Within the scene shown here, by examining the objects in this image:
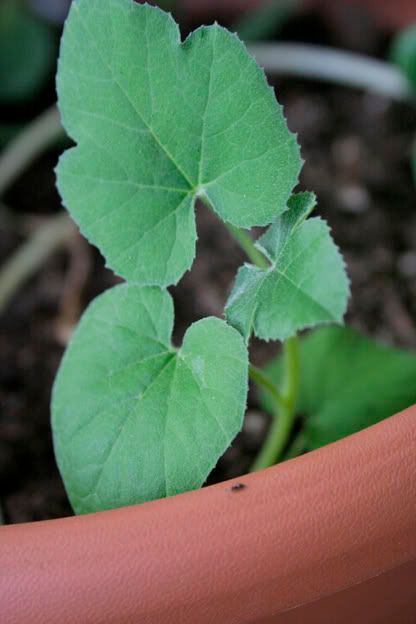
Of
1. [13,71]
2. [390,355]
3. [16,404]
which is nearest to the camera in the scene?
[390,355]

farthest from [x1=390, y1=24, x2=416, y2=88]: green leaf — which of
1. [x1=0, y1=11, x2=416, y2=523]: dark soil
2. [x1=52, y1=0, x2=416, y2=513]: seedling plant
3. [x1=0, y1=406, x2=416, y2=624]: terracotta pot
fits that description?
[x1=0, y1=406, x2=416, y2=624]: terracotta pot

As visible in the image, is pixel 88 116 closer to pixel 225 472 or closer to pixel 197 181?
pixel 197 181

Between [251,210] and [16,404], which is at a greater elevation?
[251,210]

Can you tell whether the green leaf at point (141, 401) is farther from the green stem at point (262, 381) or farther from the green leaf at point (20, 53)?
the green leaf at point (20, 53)

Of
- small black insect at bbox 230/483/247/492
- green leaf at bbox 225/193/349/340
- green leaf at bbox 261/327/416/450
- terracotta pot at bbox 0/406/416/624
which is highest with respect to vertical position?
green leaf at bbox 225/193/349/340

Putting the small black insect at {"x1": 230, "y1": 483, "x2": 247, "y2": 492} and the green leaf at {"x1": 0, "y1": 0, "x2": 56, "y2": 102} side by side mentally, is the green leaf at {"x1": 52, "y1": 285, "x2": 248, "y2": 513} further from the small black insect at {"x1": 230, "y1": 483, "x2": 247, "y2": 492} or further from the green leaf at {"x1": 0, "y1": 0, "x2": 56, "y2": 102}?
the green leaf at {"x1": 0, "y1": 0, "x2": 56, "y2": 102}

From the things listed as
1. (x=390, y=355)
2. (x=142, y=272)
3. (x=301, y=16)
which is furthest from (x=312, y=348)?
(x=301, y=16)
